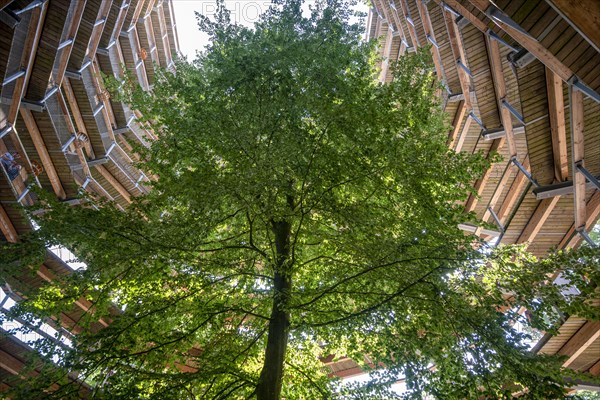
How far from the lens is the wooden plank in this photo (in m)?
3.19

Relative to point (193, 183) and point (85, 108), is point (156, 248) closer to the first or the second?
point (193, 183)

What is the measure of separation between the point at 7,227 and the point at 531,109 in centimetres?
1577

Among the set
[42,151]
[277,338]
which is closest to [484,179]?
[277,338]

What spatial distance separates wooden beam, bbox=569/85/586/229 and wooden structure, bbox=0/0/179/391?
7.49 metres

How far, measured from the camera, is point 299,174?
19.8ft

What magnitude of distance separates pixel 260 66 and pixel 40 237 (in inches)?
160

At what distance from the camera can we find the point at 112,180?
805 inches

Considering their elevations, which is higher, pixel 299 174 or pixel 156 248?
pixel 299 174

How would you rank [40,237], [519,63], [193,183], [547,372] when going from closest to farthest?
[547,372] → [40,237] → [193,183] → [519,63]

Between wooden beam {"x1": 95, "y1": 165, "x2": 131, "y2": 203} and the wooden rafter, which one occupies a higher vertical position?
wooden beam {"x1": 95, "y1": 165, "x2": 131, "y2": 203}

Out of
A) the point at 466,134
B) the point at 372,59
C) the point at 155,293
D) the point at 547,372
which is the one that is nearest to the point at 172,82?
the point at 155,293

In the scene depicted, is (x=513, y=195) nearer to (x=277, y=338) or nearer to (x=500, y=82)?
(x=500, y=82)

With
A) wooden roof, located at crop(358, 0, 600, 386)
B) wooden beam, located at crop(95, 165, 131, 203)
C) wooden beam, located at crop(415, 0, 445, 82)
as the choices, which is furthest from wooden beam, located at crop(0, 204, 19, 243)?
wooden beam, located at crop(415, 0, 445, 82)

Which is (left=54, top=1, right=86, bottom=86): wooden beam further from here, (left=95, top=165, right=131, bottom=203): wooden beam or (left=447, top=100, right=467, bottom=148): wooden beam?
(left=447, top=100, right=467, bottom=148): wooden beam
